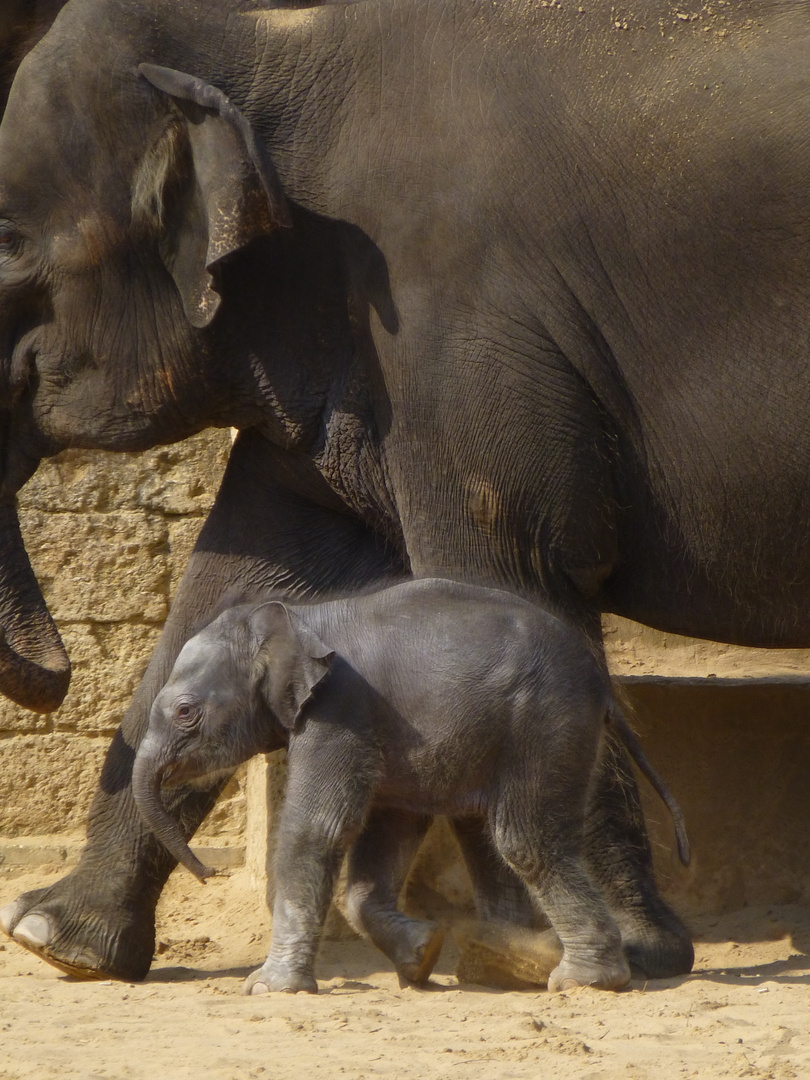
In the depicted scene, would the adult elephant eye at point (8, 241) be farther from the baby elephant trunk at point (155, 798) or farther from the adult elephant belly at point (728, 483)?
the adult elephant belly at point (728, 483)

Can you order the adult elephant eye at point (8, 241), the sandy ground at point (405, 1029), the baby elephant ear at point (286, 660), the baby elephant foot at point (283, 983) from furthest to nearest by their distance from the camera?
the adult elephant eye at point (8, 241), the baby elephant ear at point (286, 660), the baby elephant foot at point (283, 983), the sandy ground at point (405, 1029)

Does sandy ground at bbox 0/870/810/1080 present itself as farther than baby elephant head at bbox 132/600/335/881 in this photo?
No

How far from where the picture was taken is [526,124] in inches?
162

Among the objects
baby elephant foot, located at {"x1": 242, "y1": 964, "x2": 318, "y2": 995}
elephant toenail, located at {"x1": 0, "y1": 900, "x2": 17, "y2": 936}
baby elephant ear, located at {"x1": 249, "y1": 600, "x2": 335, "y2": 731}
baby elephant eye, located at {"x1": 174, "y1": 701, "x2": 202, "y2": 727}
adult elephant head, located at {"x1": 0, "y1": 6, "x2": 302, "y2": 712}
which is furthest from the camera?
elephant toenail, located at {"x1": 0, "y1": 900, "x2": 17, "y2": 936}

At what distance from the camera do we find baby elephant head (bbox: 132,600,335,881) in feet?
13.3

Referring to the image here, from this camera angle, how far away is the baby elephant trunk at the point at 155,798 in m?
4.05

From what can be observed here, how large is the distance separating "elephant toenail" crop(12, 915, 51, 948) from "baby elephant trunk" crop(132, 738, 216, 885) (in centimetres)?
57

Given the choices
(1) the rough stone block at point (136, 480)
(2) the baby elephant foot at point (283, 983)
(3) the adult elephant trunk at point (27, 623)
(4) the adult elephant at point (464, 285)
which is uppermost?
(4) the adult elephant at point (464, 285)

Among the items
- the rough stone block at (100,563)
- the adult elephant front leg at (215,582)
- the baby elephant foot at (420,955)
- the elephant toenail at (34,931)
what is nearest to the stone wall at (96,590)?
the rough stone block at (100,563)

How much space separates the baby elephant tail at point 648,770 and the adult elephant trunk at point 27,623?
56.7 inches

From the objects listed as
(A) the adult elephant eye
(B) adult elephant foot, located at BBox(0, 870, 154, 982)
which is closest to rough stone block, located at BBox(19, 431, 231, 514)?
(A) the adult elephant eye

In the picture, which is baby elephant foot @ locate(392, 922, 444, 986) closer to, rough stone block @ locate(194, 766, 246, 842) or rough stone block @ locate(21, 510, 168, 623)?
rough stone block @ locate(194, 766, 246, 842)

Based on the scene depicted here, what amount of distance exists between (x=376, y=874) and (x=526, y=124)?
5.86 feet

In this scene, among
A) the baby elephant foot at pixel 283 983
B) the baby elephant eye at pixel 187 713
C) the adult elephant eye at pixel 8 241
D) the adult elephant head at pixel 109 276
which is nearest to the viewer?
the baby elephant foot at pixel 283 983
